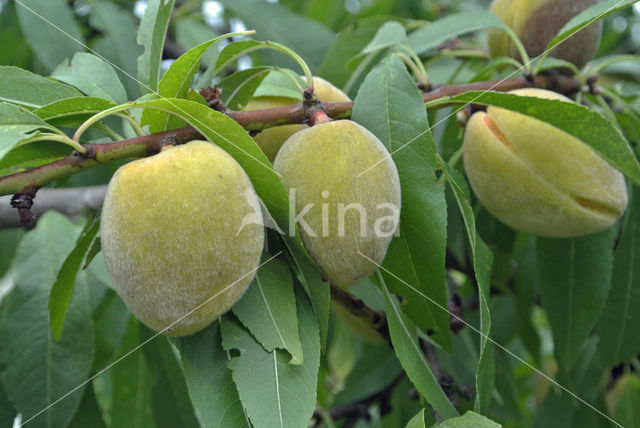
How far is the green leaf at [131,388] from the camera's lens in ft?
4.91

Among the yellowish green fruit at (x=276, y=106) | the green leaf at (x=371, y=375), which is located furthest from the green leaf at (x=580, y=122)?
A: the green leaf at (x=371, y=375)

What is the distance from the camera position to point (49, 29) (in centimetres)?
172

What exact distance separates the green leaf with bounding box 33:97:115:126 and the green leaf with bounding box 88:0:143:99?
0.87 meters

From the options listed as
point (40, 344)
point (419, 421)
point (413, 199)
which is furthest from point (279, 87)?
point (40, 344)

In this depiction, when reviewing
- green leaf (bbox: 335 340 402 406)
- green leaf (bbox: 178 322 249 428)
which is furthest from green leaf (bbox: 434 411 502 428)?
green leaf (bbox: 335 340 402 406)

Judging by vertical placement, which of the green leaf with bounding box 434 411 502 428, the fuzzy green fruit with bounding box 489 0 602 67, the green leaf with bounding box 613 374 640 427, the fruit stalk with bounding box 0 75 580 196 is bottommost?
the green leaf with bounding box 613 374 640 427

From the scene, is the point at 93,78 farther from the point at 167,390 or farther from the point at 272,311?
the point at 167,390

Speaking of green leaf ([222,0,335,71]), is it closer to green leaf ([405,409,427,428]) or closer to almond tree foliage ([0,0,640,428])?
almond tree foliage ([0,0,640,428])

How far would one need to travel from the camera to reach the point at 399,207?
876 millimetres

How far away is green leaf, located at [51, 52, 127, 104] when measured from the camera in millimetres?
1047

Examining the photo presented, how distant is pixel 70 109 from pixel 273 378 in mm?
447

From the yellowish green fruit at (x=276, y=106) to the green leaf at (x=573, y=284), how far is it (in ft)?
1.84

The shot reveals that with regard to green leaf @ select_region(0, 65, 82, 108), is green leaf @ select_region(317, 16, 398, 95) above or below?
below

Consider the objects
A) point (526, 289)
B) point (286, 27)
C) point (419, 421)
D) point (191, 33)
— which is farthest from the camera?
point (191, 33)
